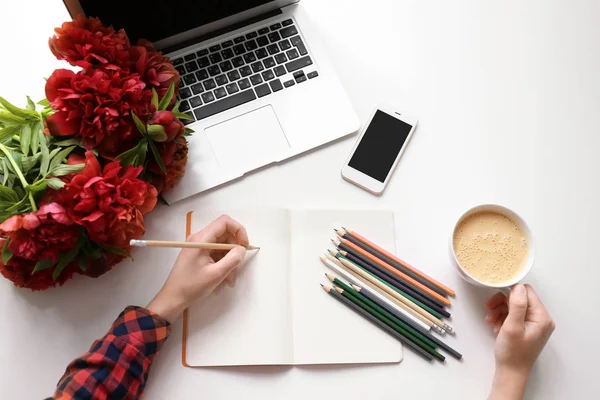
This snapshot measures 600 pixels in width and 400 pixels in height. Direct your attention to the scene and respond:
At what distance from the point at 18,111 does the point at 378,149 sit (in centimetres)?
52

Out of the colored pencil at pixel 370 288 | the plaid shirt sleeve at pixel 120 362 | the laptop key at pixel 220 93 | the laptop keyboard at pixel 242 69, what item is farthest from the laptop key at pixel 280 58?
the plaid shirt sleeve at pixel 120 362

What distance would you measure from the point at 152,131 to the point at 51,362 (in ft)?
1.19

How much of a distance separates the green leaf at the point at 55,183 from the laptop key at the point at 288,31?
0.44 m

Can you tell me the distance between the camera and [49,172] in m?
0.61

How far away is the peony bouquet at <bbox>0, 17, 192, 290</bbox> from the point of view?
592 millimetres

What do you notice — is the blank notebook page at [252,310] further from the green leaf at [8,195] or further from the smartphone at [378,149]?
the green leaf at [8,195]

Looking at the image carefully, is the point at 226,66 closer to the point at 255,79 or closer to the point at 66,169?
the point at 255,79

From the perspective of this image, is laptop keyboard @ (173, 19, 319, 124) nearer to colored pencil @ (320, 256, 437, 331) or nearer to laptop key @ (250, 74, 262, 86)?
laptop key @ (250, 74, 262, 86)

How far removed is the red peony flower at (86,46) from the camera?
63 cm

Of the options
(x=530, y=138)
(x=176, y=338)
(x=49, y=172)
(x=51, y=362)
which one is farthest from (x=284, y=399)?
(x=530, y=138)

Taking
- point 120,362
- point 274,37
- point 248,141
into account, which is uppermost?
point 274,37

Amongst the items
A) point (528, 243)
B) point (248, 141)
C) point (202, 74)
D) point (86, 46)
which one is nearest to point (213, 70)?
point (202, 74)

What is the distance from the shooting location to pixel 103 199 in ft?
1.93

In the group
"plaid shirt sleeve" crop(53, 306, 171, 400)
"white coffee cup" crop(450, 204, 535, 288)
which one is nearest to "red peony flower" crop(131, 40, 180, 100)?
"plaid shirt sleeve" crop(53, 306, 171, 400)
